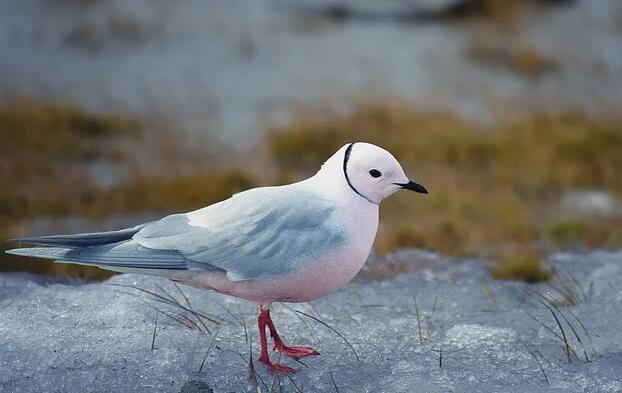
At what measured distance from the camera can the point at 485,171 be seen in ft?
25.9

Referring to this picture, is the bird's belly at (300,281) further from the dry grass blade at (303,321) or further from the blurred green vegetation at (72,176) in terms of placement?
the blurred green vegetation at (72,176)

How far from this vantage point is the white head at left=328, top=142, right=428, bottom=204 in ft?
11.3

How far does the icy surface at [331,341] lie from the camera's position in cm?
350

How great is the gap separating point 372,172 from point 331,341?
824 millimetres

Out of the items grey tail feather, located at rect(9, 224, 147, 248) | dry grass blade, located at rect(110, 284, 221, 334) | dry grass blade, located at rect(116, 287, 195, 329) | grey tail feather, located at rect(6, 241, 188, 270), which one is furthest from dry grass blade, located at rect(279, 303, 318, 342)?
grey tail feather, located at rect(9, 224, 147, 248)

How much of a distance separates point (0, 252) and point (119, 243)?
225 centimetres

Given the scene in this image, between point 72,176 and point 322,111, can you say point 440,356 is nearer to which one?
point 72,176

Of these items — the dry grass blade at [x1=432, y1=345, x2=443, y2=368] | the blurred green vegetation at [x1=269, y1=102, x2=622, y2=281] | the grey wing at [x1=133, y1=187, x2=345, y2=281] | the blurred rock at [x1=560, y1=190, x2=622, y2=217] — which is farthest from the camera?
the blurred rock at [x1=560, y1=190, x2=622, y2=217]

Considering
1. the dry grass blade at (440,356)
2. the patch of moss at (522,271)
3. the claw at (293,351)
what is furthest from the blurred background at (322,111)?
the claw at (293,351)

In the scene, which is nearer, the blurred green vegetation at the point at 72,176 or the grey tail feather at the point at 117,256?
the grey tail feather at the point at 117,256

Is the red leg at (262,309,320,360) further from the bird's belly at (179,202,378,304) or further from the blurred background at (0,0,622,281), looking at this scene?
the blurred background at (0,0,622,281)

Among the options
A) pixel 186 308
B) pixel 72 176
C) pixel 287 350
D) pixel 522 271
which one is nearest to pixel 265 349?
pixel 287 350

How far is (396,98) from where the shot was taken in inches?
358

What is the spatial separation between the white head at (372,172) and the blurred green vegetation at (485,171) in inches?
81.4
